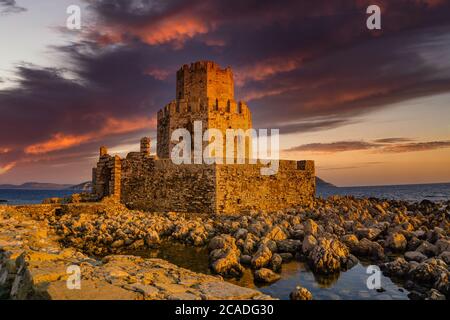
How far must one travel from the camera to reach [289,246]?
9.72m

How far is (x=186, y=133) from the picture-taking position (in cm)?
2264

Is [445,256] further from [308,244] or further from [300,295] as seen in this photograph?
[300,295]

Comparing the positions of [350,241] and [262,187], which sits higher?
[262,187]

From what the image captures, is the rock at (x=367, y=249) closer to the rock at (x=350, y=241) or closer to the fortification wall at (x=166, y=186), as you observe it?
the rock at (x=350, y=241)

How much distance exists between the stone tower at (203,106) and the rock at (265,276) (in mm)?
15403

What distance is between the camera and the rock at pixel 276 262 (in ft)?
26.8

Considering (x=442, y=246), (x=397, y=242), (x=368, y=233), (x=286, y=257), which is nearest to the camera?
(x=442, y=246)

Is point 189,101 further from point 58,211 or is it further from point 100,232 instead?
point 100,232

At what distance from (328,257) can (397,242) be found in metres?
3.11

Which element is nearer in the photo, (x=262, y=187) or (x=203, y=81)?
(x=262, y=187)

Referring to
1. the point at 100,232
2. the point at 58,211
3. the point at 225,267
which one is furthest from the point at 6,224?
the point at 225,267

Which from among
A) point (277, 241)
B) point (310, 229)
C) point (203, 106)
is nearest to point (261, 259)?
point (277, 241)

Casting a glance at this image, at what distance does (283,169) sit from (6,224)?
12.9 meters
